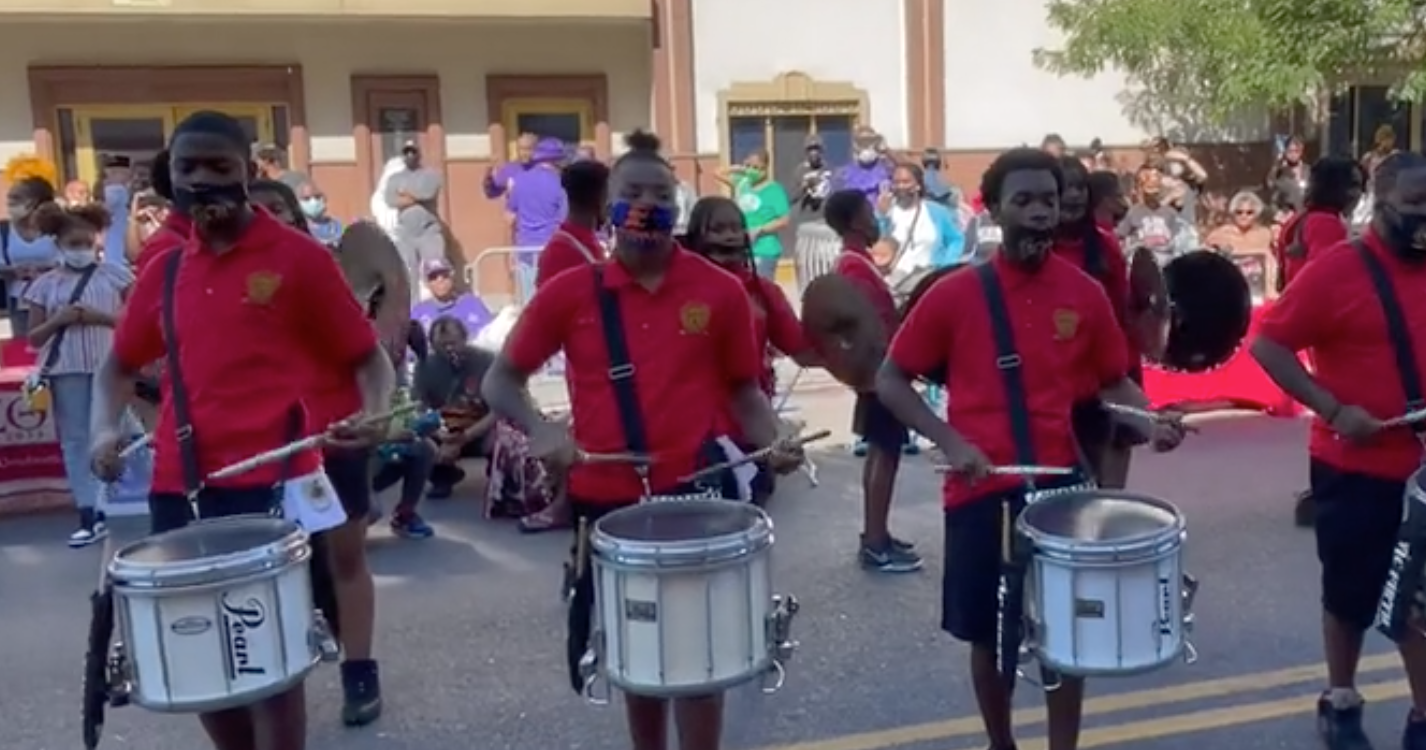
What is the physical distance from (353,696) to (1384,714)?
3.31m

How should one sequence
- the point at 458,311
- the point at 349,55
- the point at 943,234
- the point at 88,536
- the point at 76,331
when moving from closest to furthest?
the point at 76,331, the point at 88,536, the point at 458,311, the point at 943,234, the point at 349,55

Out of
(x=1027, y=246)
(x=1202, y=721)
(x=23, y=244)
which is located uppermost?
(x=1027, y=246)

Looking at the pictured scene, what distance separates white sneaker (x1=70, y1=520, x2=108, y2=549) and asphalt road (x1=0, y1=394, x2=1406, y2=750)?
111 mm

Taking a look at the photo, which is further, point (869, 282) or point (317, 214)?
point (317, 214)

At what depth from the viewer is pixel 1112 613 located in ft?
12.3

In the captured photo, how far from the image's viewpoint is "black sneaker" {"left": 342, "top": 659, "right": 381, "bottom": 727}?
5254 millimetres

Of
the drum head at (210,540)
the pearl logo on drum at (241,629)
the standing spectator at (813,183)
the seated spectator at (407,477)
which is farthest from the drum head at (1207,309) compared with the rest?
the standing spectator at (813,183)

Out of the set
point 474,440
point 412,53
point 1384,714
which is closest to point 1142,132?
point 412,53

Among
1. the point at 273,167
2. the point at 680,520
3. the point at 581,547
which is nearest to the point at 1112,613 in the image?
the point at 680,520

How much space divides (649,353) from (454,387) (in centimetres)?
486

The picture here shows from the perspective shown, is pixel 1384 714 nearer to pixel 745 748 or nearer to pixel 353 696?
pixel 745 748

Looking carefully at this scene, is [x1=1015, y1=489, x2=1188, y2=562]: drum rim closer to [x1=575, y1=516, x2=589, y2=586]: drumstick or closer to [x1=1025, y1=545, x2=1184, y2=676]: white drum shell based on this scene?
[x1=1025, y1=545, x2=1184, y2=676]: white drum shell

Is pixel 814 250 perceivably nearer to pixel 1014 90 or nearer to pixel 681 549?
pixel 1014 90

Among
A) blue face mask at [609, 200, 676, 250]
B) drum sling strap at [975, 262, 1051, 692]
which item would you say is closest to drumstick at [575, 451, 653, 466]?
blue face mask at [609, 200, 676, 250]
